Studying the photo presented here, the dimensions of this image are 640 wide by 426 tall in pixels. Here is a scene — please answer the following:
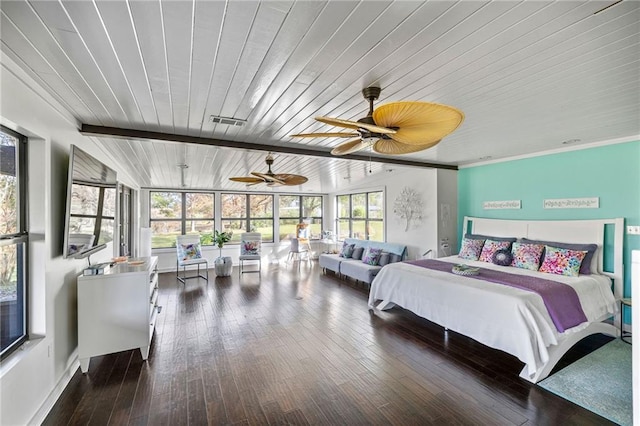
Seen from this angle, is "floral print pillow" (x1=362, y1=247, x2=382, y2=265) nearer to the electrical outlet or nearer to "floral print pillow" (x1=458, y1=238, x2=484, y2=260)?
"floral print pillow" (x1=458, y1=238, x2=484, y2=260)

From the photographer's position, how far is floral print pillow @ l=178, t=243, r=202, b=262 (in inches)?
265

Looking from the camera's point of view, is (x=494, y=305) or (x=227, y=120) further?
(x=494, y=305)

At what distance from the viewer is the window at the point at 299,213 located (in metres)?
9.27

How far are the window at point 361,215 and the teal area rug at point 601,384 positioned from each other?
14.8ft

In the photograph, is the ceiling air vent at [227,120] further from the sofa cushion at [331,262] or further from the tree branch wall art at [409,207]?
the sofa cushion at [331,262]

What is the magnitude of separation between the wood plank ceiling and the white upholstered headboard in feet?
4.54

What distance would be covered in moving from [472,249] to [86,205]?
508cm

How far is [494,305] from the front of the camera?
9.30ft

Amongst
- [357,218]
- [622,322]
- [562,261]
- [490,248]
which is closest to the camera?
[622,322]

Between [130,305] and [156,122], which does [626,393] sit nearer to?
[130,305]

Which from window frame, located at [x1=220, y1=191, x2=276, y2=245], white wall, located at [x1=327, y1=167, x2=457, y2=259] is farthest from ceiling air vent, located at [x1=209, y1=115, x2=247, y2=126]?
window frame, located at [x1=220, y1=191, x2=276, y2=245]

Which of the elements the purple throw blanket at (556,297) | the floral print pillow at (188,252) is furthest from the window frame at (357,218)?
the floral print pillow at (188,252)

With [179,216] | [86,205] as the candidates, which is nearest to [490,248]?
[86,205]

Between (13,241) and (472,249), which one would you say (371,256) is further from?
(13,241)
